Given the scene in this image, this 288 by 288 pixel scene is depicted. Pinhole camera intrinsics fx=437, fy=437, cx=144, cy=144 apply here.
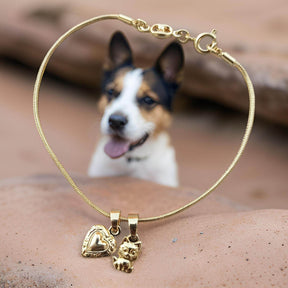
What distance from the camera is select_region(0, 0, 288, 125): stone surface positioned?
4.55 meters

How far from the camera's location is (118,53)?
362 centimetres

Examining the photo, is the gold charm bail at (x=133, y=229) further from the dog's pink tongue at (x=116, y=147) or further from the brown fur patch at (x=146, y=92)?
the brown fur patch at (x=146, y=92)

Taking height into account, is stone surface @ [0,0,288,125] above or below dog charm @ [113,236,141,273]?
above

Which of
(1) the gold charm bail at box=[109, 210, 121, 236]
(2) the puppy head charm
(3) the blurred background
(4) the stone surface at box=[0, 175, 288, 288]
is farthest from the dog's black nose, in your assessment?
(3) the blurred background

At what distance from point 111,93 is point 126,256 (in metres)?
1.57

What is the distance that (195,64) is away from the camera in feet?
16.5

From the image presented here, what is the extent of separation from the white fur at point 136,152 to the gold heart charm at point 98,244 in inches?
41.3

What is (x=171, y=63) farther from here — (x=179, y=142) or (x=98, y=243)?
(x=179, y=142)

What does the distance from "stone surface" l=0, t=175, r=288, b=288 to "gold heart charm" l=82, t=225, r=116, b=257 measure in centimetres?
4

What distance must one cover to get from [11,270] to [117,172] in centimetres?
166

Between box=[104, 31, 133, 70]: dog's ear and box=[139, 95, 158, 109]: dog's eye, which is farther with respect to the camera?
box=[104, 31, 133, 70]: dog's ear

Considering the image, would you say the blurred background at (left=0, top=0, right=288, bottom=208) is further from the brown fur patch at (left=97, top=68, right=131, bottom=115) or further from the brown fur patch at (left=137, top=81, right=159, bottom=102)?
the brown fur patch at (left=137, top=81, right=159, bottom=102)

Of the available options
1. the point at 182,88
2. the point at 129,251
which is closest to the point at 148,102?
the point at 129,251

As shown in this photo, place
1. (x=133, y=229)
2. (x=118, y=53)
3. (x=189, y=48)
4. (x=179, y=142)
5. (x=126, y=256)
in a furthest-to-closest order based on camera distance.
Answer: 1. (x=179, y=142)
2. (x=189, y=48)
3. (x=118, y=53)
4. (x=133, y=229)
5. (x=126, y=256)
